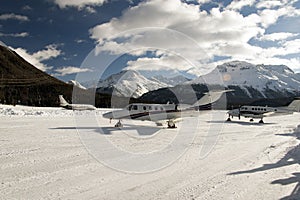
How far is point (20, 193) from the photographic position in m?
6.91

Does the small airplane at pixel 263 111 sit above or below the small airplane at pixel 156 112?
below

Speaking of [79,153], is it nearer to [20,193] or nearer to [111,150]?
[111,150]

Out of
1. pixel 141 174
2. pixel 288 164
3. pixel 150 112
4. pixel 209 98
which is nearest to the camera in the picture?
pixel 141 174

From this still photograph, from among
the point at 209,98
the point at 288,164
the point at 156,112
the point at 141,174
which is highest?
the point at 209,98

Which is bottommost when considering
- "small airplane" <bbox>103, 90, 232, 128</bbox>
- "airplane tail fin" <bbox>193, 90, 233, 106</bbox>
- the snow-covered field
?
the snow-covered field

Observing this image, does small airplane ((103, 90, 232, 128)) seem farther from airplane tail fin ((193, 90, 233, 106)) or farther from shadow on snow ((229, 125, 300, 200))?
shadow on snow ((229, 125, 300, 200))

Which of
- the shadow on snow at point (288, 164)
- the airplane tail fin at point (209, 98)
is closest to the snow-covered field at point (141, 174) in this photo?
the shadow on snow at point (288, 164)

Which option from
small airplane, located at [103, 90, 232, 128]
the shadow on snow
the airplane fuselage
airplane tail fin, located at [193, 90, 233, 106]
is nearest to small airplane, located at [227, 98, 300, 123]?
airplane tail fin, located at [193, 90, 233, 106]

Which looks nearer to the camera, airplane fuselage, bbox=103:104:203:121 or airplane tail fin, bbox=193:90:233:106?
airplane fuselage, bbox=103:104:203:121

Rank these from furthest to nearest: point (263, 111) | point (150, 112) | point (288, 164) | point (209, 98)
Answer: point (263, 111) < point (209, 98) < point (150, 112) < point (288, 164)

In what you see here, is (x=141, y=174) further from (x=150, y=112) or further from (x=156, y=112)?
(x=156, y=112)

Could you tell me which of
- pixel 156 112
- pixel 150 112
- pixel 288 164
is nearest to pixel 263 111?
pixel 156 112

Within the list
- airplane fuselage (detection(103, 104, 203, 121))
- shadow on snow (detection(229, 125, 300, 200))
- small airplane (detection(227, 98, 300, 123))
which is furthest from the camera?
small airplane (detection(227, 98, 300, 123))

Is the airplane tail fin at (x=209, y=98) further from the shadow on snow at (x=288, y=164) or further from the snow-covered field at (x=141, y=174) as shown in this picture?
the snow-covered field at (x=141, y=174)
